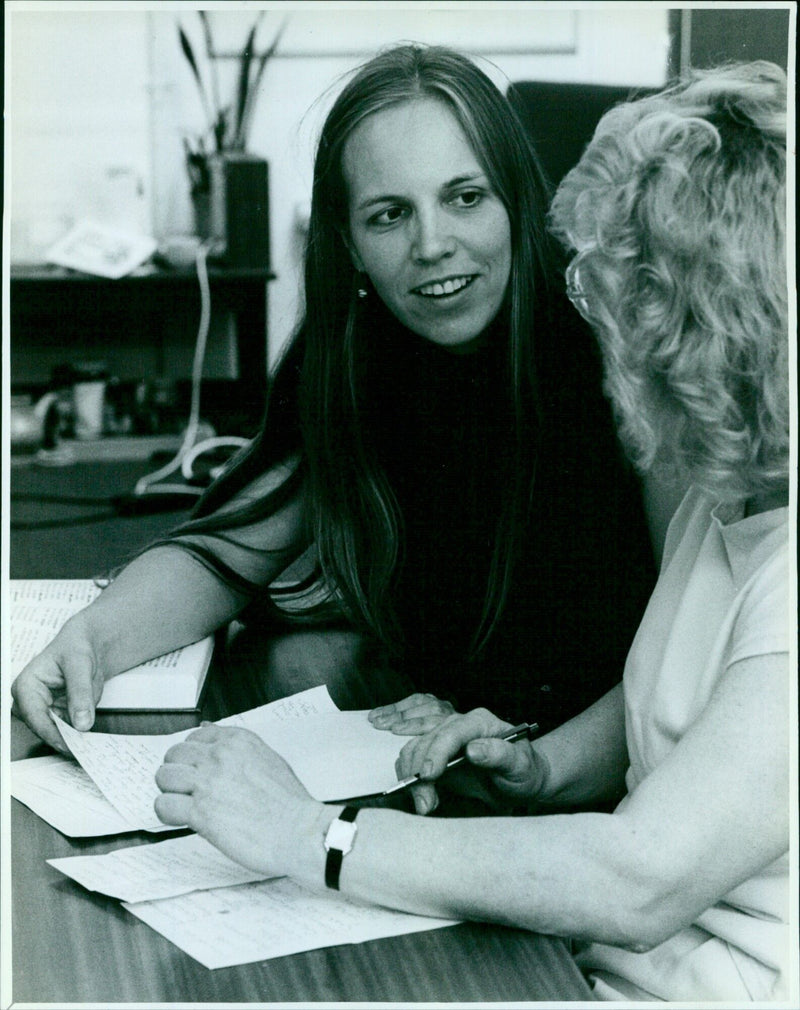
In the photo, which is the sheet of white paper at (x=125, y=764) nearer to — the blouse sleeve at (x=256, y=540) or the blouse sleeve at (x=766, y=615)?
the blouse sleeve at (x=256, y=540)

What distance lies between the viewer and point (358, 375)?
134cm

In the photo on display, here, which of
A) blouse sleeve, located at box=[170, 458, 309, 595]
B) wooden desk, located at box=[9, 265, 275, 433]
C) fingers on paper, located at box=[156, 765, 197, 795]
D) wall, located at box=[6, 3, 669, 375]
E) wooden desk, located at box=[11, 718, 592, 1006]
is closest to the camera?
wooden desk, located at box=[11, 718, 592, 1006]

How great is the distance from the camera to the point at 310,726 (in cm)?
109

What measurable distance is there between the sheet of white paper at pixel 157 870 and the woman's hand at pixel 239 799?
34 millimetres

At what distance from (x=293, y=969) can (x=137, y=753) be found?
13.4 inches

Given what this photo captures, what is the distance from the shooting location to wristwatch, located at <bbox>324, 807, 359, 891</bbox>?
0.79 metres

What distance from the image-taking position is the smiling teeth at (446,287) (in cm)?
124

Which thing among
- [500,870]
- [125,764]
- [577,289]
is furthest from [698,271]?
[125,764]

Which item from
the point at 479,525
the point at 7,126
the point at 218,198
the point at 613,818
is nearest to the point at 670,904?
the point at 613,818

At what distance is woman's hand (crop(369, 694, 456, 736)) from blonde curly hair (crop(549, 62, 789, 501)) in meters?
0.35

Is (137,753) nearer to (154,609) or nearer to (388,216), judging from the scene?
(154,609)

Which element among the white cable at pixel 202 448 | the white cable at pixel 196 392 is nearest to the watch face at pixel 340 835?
the white cable at pixel 202 448

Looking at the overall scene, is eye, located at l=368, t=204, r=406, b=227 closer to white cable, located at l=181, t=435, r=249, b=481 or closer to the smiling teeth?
the smiling teeth

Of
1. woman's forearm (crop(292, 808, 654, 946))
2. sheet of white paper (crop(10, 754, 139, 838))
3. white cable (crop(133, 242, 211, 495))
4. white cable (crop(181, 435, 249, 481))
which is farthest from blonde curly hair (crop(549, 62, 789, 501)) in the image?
white cable (crop(133, 242, 211, 495))
